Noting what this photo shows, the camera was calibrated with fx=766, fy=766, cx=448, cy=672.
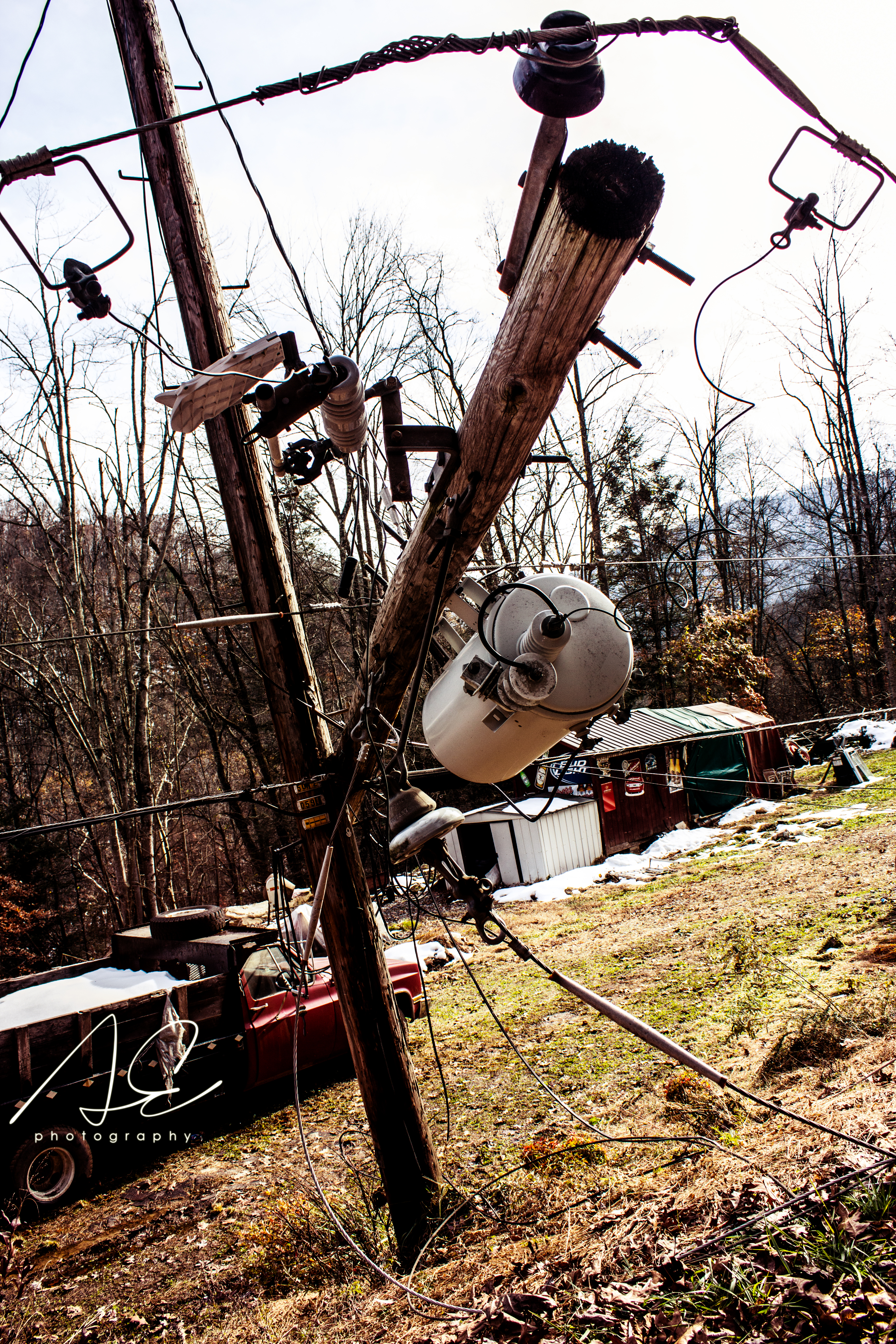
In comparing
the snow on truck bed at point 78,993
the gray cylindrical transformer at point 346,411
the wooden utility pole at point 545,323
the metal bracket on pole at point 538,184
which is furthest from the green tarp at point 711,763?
the metal bracket on pole at point 538,184

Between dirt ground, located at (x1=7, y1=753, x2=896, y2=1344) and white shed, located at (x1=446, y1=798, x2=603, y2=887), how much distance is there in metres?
6.97

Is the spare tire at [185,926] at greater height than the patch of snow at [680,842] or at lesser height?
greater

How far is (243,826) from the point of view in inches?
889

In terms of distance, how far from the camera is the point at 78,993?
8531mm

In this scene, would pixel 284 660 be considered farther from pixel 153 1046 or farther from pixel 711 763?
pixel 711 763

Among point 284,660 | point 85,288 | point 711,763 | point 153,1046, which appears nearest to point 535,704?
point 284,660

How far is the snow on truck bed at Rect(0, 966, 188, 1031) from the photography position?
7.89 meters

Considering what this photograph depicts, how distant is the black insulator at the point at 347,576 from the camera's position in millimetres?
4777

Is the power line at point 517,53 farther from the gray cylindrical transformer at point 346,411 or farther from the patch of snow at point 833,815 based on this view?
the patch of snow at point 833,815

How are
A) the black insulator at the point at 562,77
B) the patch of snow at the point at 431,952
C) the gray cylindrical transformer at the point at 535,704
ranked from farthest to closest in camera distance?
the patch of snow at the point at 431,952 → the gray cylindrical transformer at the point at 535,704 → the black insulator at the point at 562,77

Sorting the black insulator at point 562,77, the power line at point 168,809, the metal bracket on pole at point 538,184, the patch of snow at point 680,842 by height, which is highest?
the black insulator at point 562,77

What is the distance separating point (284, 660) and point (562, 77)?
12.1 ft

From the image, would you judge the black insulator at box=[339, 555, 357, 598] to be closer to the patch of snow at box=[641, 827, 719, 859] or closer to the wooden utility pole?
the wooden utility pole

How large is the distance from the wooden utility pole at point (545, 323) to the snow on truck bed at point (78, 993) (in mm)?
6726
